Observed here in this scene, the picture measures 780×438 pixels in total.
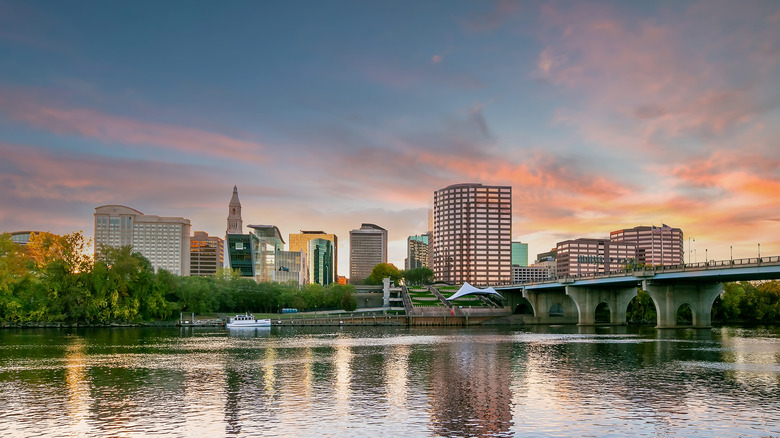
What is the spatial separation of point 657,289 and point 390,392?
100501 millimetres

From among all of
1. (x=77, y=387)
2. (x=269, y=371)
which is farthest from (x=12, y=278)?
(x=77, y=387)

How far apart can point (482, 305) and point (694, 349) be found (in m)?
115

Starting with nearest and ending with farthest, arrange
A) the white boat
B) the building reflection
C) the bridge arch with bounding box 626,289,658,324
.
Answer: the building reflection < the white boat < the bridge arch with bounding box 626,289,658,324

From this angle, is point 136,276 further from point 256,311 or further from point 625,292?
point 625,292

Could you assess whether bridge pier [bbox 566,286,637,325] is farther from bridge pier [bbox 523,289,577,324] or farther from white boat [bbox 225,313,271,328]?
white boat [bbox 225,313,271,328]

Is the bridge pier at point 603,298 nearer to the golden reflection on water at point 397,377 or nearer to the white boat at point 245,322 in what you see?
the white boat at point 245,322

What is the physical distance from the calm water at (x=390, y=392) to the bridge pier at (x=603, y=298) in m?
76.4

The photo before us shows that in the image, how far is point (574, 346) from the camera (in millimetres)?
90438

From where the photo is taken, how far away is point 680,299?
133 meters

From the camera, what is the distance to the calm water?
35.2 metres

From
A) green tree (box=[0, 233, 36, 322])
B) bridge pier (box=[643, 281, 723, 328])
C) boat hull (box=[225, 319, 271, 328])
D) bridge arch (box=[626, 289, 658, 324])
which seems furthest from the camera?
bridge arch (box=[626, 289, 658, 324])

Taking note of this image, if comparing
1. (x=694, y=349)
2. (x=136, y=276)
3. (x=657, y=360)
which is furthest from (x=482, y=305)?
(x=657, y=360)

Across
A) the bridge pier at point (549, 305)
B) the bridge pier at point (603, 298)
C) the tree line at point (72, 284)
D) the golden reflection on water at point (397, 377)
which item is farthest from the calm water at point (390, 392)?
the bridge pier at point (549, 305)

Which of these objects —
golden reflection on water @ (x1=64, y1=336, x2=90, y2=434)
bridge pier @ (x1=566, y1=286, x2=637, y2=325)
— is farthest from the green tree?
bridge pier @ (x1=566, y1=286, x2=637, y2=325)
